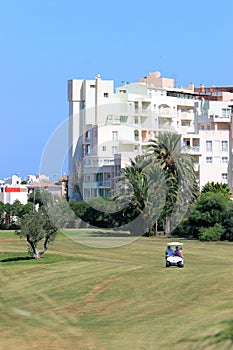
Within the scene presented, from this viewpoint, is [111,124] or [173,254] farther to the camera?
[111,124]

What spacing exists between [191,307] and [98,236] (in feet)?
162

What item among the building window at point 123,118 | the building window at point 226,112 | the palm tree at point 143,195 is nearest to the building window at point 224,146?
the building window at point 226,112

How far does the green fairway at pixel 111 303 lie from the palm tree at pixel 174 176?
27.6m

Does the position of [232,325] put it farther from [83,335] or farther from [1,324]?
[1,324]

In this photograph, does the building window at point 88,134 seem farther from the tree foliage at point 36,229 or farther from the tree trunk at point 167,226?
the tree foliage at point 36,229

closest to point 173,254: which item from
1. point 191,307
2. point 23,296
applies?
point 23,296

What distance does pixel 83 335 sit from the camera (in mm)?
26750

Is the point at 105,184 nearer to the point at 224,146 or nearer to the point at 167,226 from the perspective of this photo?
the point at 224,146

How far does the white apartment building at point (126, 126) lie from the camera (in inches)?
4446

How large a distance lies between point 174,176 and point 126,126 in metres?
39.6

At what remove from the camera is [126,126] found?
12262 cm

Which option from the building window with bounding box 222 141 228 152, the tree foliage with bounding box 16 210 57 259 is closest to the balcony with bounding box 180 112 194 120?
the building window with bounding box 222 141 228 152

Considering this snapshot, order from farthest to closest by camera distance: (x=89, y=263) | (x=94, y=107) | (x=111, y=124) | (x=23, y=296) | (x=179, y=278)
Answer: (x=94, y=107) → (x=111, y=124) → (x=89, y=263) → (x=179, y=278) → (x=23, y=296)

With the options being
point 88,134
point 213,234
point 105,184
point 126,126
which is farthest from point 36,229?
point 88,134
